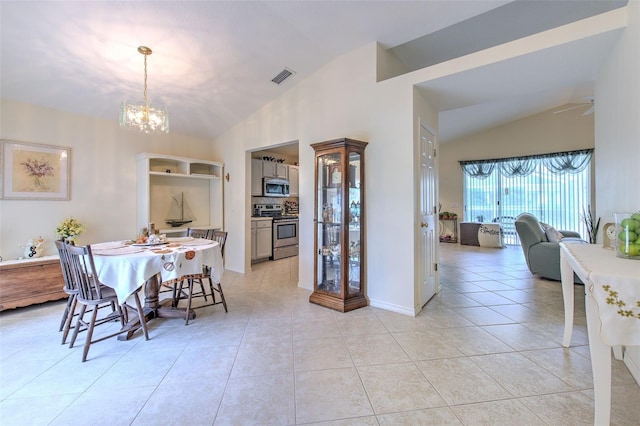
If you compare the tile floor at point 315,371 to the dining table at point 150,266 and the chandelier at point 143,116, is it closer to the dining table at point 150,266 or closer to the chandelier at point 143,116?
the dining table at point 150,266

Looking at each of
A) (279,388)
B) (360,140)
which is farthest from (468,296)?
(279,388)

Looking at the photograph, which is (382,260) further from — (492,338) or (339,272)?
(492,338)

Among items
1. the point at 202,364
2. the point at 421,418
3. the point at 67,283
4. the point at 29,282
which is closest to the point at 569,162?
the point at 421,418

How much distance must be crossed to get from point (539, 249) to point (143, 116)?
18.7 feet

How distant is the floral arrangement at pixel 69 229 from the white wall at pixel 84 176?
20cm

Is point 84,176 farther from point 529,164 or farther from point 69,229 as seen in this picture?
A: point 529,164

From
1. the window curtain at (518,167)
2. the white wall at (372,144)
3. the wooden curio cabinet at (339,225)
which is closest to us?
the white wall at (372,144)

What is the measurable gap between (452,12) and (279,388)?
11.8 feet

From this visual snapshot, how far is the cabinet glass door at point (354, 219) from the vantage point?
127 inches

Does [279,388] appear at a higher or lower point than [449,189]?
lower

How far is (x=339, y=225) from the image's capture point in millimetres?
3240

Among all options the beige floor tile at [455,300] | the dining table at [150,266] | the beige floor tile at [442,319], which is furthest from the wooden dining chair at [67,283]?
the beige floor tile at [455,300]

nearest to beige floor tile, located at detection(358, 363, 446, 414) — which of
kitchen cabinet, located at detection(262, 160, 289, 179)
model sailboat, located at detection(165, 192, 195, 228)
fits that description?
model sailboat, located at detection(165, 192, 195, 228)

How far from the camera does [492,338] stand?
7.91ft
